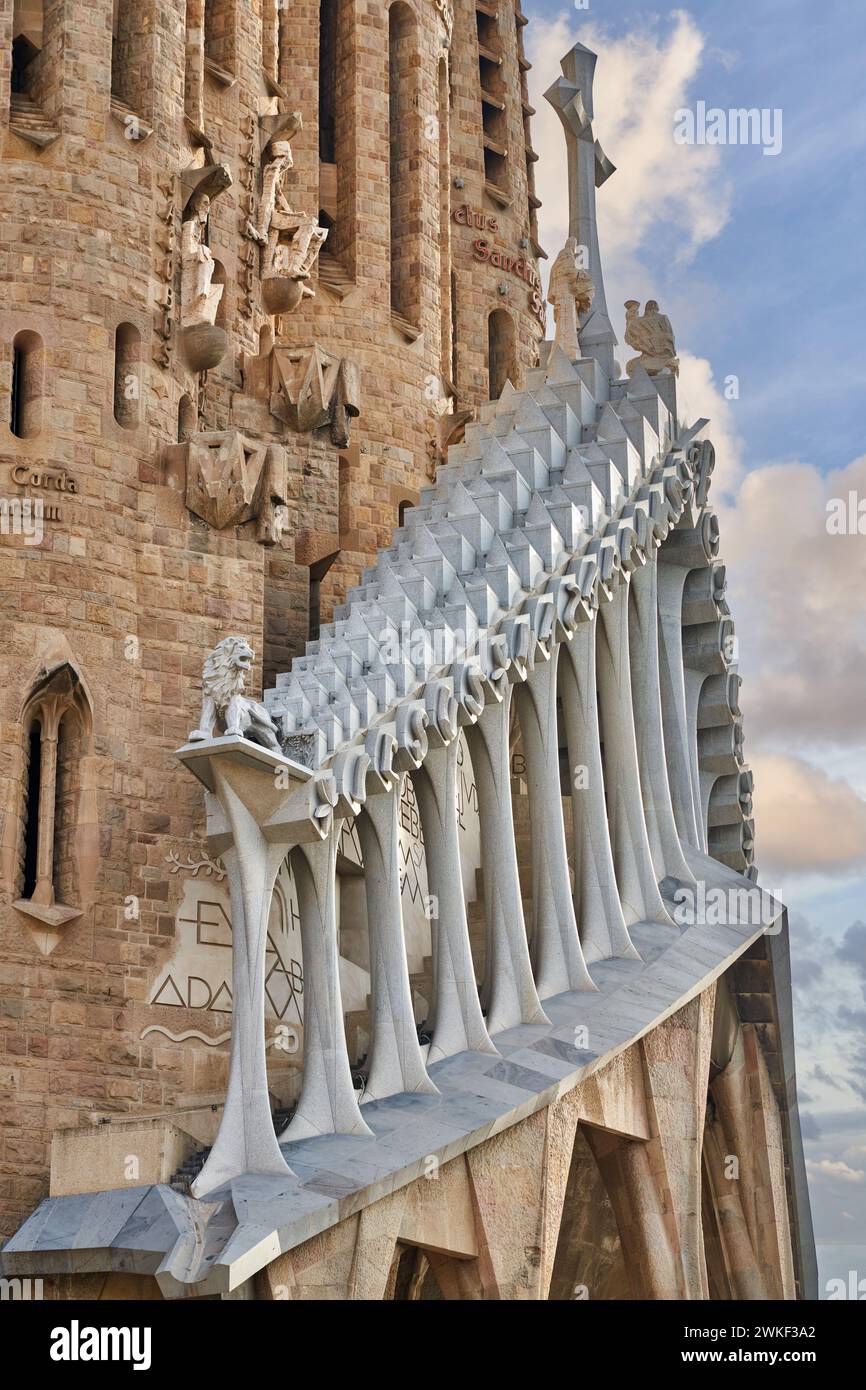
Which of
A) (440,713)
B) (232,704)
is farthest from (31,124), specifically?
(440,713)

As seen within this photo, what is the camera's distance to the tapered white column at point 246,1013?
2322 cm

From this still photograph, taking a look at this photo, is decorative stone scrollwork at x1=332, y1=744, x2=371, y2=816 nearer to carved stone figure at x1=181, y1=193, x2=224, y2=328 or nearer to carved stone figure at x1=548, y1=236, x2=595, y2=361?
carved stone figure at x1=181, y1=193, x2=224, y2=328

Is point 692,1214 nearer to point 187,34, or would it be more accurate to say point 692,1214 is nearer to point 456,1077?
point 456,1077

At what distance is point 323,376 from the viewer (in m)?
30.7

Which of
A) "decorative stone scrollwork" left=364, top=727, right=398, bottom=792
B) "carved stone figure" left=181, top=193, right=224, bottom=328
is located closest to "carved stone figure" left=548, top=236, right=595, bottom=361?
"carved stone figure" left=181, top=193, right=224, bottom=328

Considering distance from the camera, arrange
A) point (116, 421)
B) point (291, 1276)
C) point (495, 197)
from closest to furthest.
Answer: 1. point (291, 1276)
2. point (116, 421)
3. point (495, 197)

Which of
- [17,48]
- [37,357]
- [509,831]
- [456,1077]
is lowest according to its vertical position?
[456,1077]

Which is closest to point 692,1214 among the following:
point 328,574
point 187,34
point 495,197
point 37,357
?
point 328,574

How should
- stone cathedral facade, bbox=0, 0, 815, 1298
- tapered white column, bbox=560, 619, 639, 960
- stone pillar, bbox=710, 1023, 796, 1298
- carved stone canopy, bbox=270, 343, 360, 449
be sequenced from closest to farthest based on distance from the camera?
stone cathedral facade, bbox=0, 0, 815, 1298, tapered white column, bbox=560, 619, 639, 960, carved stone canopy, bbox=270, 343, 360, 449, stone pillar, bbox=710, 1023, 796, 1298

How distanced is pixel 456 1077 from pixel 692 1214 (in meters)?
4.26

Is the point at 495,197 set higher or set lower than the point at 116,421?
higher

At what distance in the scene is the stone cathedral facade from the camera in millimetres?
23984

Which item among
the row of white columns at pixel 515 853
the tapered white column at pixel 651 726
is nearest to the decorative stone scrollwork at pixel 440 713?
the row of white columns at pixel 515 853

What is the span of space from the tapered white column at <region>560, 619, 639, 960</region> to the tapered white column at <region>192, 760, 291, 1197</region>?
A: 217 inches
